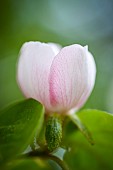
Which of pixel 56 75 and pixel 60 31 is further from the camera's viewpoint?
pixel 60 31

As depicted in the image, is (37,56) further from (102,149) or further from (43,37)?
(43,37)

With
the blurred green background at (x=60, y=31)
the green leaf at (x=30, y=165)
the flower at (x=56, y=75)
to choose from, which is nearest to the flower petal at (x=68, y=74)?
the flower at (x=56, y=75)

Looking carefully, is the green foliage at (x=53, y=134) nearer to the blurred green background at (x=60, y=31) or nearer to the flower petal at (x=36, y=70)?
the flower petal at (x=36, y=70)

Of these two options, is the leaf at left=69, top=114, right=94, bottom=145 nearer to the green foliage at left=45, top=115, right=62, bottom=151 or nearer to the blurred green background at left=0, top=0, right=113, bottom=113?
the green foliage at left=45, top=115, right=62, bottom=151

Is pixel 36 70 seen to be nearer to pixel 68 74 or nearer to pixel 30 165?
pixel 68 74

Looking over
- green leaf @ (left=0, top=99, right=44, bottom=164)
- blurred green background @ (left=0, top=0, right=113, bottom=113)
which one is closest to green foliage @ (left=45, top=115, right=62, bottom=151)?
green leaf @ (left=0, top=99, right=44, bottom=164)

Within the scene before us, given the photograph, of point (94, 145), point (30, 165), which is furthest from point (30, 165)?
point (94, 145)
